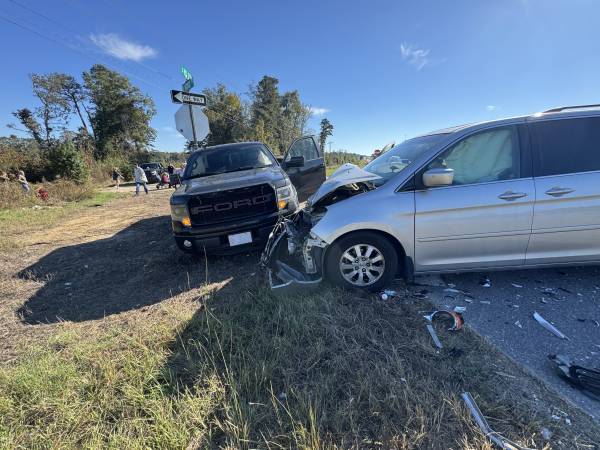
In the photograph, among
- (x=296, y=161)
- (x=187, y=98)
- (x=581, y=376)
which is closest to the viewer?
(x=581, y=376)

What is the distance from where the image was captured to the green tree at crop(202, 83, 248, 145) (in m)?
41.5

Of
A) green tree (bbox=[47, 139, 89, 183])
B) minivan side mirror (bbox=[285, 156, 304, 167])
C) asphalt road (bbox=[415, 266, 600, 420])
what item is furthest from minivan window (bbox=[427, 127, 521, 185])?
green tree (bbox=[47, 139, 89, 183])

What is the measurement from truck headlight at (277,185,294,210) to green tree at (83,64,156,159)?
40.3 meters

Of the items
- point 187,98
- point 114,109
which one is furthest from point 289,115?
point 187,98

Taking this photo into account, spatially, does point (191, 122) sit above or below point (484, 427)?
above

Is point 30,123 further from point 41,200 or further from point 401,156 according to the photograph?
point 401,156

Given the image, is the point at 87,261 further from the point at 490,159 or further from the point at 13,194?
the point at 13,194

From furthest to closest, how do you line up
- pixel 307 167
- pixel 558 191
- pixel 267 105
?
pixel 267 105 < pixel 307 167 < pixel 558 191

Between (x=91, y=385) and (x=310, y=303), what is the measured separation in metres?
Result: 1.81

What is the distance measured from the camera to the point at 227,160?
546 centimetres

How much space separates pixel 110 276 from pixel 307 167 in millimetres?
4100

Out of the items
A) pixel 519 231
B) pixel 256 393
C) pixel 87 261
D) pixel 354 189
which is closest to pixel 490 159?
pixel 519 231

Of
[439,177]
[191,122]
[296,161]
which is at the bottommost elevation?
[439,177]

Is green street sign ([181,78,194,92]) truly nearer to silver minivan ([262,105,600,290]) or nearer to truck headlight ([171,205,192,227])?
truck headlight ([171,205,192,227])
